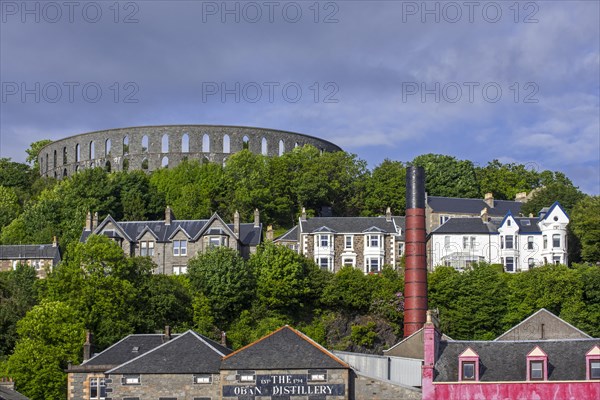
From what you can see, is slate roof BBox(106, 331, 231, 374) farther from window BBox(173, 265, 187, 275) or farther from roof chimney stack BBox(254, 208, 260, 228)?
roof chimney stack BBox(254, 208, 260, 228)

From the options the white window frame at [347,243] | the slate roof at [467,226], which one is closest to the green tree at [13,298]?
the white window frame at [347,243]

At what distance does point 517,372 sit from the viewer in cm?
5284

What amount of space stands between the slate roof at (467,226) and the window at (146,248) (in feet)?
74.2

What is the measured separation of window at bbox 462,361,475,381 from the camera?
173 feet

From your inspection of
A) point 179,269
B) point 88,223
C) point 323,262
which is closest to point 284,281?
point 323,262

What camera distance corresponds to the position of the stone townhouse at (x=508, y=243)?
93.6 metres

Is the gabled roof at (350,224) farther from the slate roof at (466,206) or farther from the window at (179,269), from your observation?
the window at (179,269)

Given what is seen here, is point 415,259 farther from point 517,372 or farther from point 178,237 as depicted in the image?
point 178,237

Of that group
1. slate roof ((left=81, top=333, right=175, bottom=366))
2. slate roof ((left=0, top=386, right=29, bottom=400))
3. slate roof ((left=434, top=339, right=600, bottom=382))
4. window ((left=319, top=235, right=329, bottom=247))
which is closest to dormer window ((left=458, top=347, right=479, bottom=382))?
slate roof ((left=434, top=339, right=600, bottom=382))

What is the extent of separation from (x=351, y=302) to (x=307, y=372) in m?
27.7

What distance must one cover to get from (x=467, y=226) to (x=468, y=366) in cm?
4376

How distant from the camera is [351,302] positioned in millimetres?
83438

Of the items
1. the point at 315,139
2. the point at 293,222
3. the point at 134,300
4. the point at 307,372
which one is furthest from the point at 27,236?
the point at 307,372

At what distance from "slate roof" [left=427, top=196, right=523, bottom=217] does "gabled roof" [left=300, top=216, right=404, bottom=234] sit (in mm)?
4647
